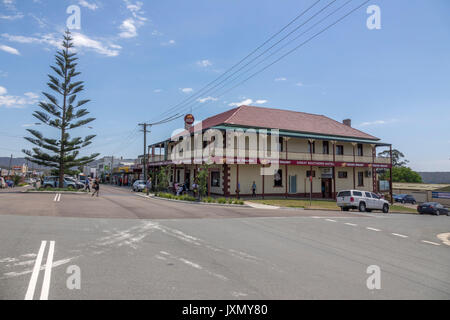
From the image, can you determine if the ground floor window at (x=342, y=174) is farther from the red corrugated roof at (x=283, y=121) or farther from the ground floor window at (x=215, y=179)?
the ground floor window at (x=215, y=179)

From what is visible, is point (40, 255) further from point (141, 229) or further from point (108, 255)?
point (141, 229)

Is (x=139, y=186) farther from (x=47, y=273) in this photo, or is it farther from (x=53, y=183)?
(x=47, y=273)

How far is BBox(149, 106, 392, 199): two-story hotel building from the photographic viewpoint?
28500 millimetres

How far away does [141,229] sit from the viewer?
9695 mm

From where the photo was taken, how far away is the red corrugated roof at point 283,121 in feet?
102

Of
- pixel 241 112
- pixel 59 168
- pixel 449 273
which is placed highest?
pixel 241 112

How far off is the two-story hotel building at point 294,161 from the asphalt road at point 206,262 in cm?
1622

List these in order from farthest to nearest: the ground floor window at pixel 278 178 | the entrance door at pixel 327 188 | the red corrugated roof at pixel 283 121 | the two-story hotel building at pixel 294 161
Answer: the entrance door at pixel 327 188 → the red corrugated roof at pixel 283 121 → the ground floor window at pixel 278 178 → the two-story hotel building at pixel 294 161

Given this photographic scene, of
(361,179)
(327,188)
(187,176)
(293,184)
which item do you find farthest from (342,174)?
(187,176)

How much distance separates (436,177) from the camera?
89.7 meters

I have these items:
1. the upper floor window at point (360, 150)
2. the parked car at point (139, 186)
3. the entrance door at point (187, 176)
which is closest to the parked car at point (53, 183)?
the parked car at point (139, 186)

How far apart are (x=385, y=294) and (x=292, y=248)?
3244 mm
